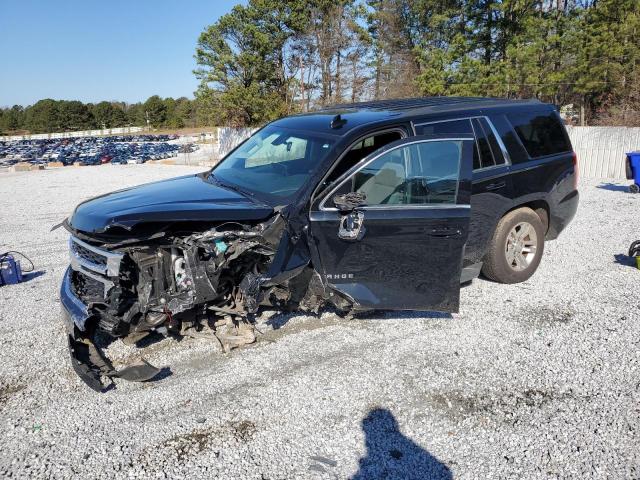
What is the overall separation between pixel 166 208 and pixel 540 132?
4193mm

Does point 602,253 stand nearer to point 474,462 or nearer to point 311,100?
point 474,462

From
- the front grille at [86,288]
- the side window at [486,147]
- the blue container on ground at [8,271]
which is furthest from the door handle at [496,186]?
the blue container on ground at [8,271]

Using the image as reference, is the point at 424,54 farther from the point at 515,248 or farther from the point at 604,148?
the point at 515,248

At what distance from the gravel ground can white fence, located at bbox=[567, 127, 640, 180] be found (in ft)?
40.5

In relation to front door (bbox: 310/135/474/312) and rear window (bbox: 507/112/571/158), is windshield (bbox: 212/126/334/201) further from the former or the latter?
rear window (bbox: 507/112/571/158)

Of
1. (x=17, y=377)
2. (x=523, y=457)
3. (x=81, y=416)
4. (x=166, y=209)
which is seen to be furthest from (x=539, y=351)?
(x=17, y=377)

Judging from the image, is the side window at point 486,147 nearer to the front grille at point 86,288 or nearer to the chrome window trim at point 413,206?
the chrome window trim at point 413,206

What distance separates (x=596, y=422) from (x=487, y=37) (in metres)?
25.9

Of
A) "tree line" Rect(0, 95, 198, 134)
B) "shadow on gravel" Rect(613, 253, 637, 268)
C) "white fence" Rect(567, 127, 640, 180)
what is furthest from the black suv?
"tree line" Rect(0, 95, 198, 134)

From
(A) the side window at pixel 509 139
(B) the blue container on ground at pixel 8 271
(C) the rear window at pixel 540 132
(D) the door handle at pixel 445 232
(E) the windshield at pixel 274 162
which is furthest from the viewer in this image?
(B) the blue container on ground at pixel 8 271

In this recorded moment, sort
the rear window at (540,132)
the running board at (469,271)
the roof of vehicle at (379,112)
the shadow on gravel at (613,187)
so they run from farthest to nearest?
the shadow on gravel at (613,187), the rear window at (540,132), the running board at (469,271), the roof of vehicle at (379,112)

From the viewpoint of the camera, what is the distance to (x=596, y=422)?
117 inches

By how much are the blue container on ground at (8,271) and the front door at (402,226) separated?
14.7 ft

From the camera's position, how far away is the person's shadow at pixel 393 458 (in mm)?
2598
